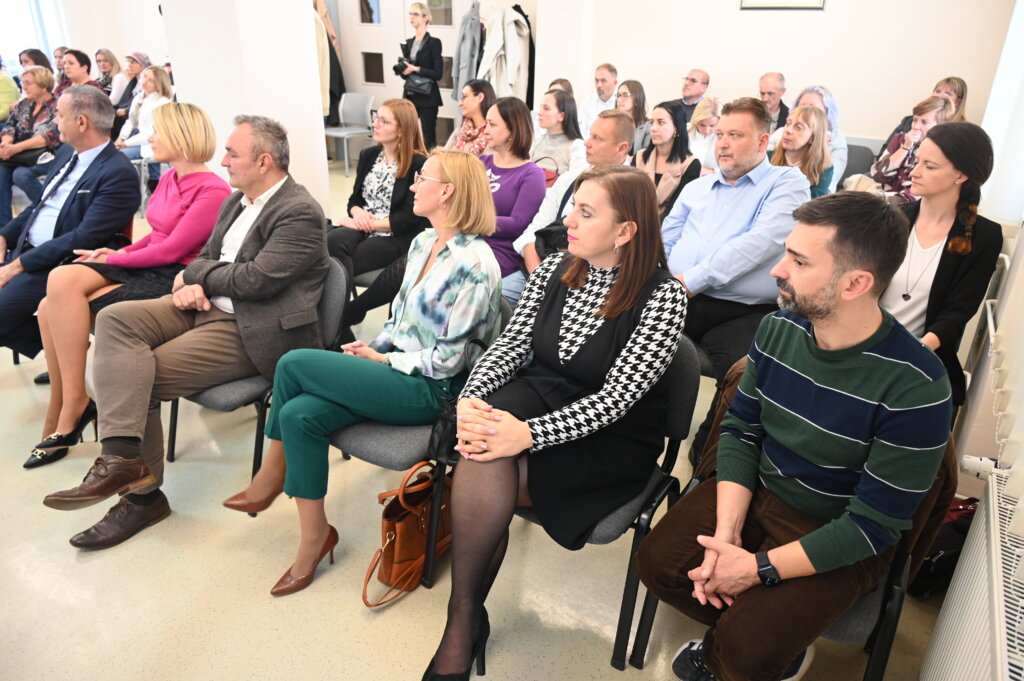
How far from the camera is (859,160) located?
5.46 metres

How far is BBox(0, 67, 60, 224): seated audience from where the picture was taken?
18.6 ft

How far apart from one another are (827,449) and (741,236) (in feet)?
4.21

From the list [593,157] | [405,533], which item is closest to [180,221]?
[405,533]

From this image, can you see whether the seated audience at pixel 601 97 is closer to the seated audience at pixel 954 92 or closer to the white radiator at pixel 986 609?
the seated audience at pixel 954 92

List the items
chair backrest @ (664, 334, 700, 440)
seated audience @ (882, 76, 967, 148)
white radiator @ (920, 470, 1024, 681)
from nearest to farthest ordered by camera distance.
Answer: white radiator @ (920, 470, 1024, 681), chair backrest @ (664, 334, 700, 440), seated audience @ (882, 76, 967, 148)

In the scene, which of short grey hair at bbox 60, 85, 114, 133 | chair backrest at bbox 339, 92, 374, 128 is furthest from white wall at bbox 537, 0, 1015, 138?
short grey hair at bbox 60, 85, 114, 133

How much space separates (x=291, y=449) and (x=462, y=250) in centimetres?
80

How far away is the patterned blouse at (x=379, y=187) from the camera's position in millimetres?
3656

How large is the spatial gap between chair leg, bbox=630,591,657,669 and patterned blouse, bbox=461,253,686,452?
46 centimetres

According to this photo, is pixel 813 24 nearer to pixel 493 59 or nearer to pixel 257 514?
pixel 493 59

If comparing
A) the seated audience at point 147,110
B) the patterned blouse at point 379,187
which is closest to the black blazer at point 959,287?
the patterned blouse at point 379,187

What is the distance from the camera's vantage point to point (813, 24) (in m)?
6.02

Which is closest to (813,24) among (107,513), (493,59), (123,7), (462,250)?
(493,59)

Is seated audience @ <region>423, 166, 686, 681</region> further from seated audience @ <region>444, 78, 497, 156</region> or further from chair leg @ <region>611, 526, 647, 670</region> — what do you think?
seated audience @ <region>444, 78, 497, 156</region>
